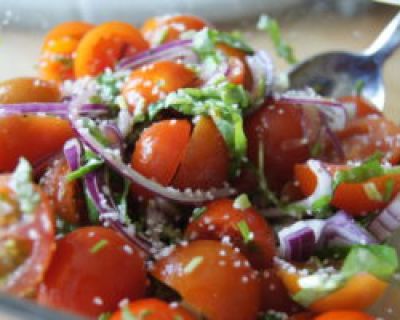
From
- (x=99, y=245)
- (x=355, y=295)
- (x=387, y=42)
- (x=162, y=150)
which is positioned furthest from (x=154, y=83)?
(x=387, y=42)

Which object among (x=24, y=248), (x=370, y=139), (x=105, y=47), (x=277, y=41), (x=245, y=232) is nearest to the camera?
(x=24, y=248)

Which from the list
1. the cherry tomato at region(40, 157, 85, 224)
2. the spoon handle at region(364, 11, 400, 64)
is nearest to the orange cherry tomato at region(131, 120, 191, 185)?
the cherry tomato at region(40, 157, 85, 224)

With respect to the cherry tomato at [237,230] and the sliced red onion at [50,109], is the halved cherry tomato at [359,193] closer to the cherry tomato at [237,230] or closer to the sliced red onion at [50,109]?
the cherry tomato at [237,230]

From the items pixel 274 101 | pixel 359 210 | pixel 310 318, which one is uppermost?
pixel 274 101

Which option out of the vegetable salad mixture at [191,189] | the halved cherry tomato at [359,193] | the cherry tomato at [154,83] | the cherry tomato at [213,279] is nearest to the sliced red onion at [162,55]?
the vegetable salad mixture at [191,189]

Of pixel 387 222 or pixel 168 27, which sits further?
pixel 168 27

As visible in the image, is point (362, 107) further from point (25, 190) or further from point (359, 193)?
point (25, 190)

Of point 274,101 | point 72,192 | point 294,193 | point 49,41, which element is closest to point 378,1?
point 274,101

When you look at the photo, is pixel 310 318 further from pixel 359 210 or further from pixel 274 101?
pixel 274 101
